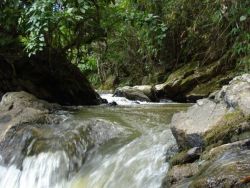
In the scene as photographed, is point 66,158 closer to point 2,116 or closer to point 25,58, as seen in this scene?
point 2,116

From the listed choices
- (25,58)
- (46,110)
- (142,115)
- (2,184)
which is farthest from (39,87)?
(2,184)

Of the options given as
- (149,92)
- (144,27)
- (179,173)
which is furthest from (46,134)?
(149,92)

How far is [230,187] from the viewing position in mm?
2715

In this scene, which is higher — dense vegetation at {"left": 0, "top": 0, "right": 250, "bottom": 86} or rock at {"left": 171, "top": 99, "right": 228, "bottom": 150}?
dense vegetation at {"left": 0, "top": 0, "right": 250, "bottom": 86}

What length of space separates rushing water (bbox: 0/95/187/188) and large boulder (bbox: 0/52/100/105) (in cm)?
336

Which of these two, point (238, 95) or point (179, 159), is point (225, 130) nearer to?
point (179, 159)

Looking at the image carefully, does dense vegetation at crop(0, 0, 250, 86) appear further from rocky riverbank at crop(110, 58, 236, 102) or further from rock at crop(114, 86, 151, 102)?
rock at crop(114, 86, 151, 102)

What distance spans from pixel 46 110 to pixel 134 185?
2.98 m

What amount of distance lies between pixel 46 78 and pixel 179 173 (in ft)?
19.2

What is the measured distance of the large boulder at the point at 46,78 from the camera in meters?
8.71

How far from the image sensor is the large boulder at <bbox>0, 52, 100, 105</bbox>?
28.6ft

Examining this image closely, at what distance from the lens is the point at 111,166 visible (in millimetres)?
4625

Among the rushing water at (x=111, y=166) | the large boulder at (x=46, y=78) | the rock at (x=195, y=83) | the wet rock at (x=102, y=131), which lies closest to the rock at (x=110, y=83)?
the rock at (x=195, y=83)

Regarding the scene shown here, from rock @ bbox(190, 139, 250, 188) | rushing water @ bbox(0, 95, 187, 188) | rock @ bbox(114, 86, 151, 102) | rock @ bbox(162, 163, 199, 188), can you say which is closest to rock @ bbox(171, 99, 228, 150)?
rushing water @ bbox(0, 95, 187, 188)
